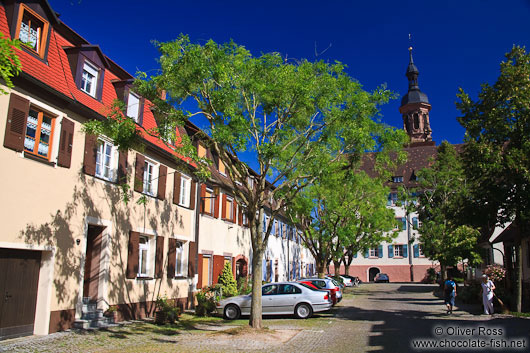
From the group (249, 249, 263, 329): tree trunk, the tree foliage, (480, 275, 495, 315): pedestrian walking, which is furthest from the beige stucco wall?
the tree foliage

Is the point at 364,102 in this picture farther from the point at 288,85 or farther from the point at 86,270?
the point at 86,270

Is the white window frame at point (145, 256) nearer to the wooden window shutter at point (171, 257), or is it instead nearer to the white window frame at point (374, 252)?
the wooden window shutter at point (171, 257)

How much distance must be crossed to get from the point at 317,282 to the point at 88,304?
1234 centimetres

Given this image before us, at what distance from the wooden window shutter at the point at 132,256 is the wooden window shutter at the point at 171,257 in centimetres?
229

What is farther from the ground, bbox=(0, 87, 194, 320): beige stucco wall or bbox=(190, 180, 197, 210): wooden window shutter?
bbox=(190, 180, 197, 210): wooden window shutter

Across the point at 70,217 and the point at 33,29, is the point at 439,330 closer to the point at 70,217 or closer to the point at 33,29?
the point at 70,217

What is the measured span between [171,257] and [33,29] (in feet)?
31.8

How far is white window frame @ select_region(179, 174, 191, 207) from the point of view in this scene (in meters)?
19.7

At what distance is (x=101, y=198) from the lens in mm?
14188

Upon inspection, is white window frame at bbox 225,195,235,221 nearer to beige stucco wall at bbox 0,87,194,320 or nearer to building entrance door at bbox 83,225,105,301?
beige stucco wall at bbox 0,87,194,320

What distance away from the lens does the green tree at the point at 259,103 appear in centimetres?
1267

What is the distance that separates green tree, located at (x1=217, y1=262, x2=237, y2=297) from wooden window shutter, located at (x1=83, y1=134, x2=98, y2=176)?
939cm

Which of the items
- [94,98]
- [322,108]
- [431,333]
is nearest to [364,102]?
[322,108]

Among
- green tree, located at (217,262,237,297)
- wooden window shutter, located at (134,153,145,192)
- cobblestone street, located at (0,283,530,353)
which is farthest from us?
green tree, located at (217,262,237,297)
